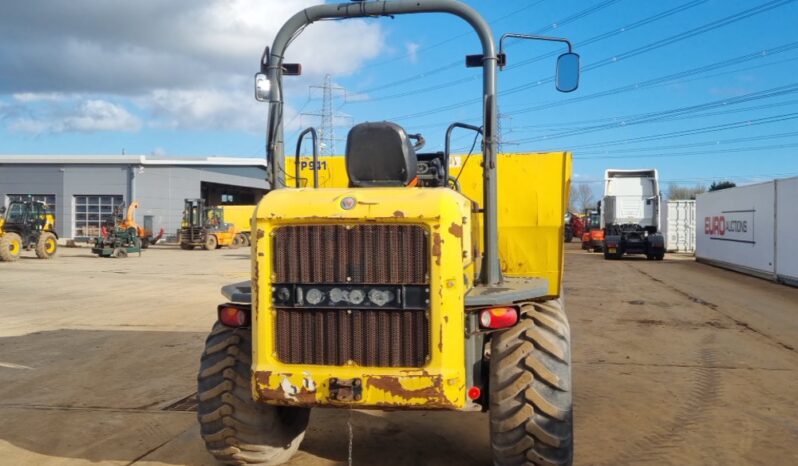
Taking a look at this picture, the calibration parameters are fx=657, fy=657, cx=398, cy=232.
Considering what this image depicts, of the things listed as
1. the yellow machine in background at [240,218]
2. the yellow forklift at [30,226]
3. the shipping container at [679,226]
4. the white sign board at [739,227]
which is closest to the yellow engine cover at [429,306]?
the white sign board at [739,227]

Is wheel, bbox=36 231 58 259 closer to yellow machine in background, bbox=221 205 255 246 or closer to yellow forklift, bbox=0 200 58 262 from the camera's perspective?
yellow forklift, bbox=0 200 58 262

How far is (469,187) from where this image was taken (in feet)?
19.6

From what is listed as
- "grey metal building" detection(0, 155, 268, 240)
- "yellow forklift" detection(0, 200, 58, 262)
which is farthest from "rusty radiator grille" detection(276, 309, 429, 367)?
"grey metal building" detection(0, 155, 268, 240)

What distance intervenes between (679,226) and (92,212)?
122 ft

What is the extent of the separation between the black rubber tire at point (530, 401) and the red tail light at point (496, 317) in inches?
5.5

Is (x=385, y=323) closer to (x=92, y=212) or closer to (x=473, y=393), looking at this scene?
(x=473, y=393)

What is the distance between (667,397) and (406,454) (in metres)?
2.93

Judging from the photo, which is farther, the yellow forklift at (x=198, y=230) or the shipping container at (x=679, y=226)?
the yellow forklift at (x=198, y=230)

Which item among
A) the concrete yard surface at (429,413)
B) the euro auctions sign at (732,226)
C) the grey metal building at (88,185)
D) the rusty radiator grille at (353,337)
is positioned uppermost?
the grey metal building at (88,185)

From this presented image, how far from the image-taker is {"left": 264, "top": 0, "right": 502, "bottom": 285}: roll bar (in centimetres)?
412

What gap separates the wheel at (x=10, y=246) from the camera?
2489 cm

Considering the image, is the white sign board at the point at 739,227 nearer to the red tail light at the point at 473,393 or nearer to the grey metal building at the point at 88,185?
the red tail light at the point at 473,393

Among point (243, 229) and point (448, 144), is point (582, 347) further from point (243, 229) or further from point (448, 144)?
point (243, 229)

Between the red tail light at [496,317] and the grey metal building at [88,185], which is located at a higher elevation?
the grey metal building at [88,185]
